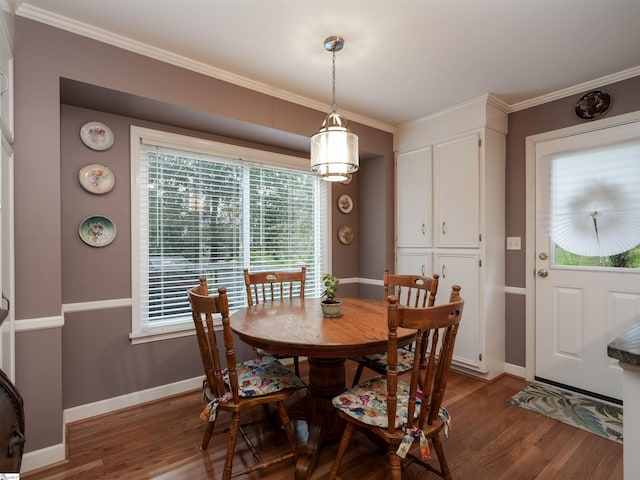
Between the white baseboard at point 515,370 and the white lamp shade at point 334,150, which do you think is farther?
the white baseboard at point 515,370

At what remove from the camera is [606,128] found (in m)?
2.55

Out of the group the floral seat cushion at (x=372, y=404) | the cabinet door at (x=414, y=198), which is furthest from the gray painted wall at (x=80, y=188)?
the floral seat cushion at (x=372, y=404)

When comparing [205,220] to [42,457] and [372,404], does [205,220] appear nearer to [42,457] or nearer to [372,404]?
[42,457]

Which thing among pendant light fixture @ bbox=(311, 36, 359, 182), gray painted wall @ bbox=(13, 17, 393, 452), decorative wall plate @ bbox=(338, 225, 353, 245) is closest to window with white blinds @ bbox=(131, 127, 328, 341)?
gray painted wall @ bbox=(13, 17, 393, 452)

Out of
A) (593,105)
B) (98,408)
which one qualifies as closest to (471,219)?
(593,105)

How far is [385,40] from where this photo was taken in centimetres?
208

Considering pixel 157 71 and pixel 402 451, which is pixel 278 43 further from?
pixel 402 451

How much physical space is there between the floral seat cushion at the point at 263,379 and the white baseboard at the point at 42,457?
3.32ft

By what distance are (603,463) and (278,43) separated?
3161 millimetres

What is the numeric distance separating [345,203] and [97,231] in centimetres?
246

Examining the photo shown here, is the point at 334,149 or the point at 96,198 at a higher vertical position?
the point at 334,149

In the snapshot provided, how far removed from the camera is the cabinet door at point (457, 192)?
296 cm

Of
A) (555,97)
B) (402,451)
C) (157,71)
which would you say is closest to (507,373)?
(402,451)

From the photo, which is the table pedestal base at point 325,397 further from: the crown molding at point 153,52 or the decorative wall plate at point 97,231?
the crown molding at point 153,52
